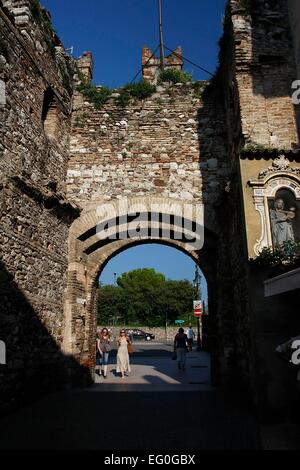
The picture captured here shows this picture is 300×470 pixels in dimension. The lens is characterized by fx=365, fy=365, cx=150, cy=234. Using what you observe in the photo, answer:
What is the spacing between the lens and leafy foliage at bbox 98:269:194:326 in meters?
43.3

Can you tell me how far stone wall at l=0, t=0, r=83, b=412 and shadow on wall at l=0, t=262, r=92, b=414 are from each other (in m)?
0.01

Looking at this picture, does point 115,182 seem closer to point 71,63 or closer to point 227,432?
point 71,63

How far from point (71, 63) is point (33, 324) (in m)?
6.47

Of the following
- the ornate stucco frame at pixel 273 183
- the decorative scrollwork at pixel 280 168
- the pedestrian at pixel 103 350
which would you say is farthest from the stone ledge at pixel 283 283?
the pedestrian at pixel 103 350

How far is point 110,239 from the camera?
28.3ft

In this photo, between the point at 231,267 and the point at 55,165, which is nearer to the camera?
the point at 231,267

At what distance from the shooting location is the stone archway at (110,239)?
7.96 m

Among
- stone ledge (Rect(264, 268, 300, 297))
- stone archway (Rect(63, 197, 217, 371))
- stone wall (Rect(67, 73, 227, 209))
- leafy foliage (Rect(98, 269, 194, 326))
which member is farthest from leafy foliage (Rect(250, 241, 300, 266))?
leafy foliage (Rect(98, 269, 194, 326))

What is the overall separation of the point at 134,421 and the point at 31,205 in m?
3.93

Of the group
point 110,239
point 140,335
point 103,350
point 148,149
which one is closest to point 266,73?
point 148,149

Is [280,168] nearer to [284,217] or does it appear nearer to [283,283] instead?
[284,217]

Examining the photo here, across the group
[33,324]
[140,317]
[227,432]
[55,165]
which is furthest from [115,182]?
[140,317]

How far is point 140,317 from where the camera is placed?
4397cm

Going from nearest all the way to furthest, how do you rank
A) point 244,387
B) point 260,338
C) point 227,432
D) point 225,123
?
point 227,432 → point 260,338 → point 244,387 → point 225,123
